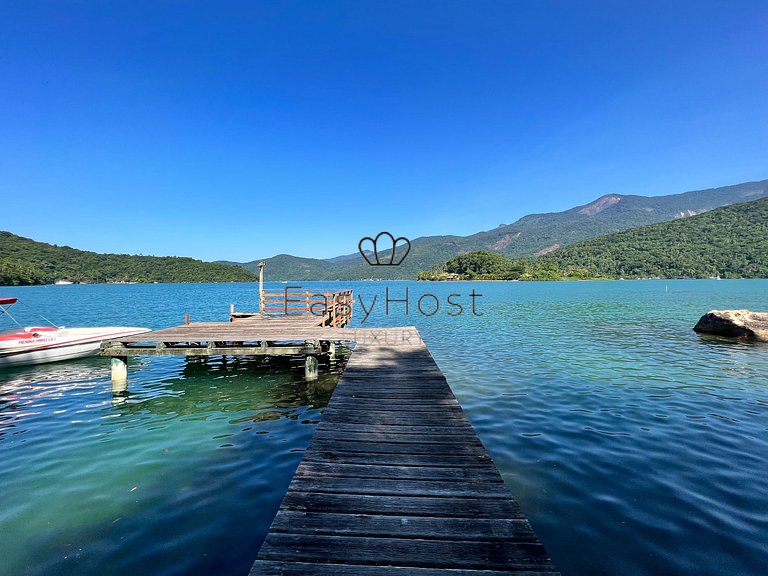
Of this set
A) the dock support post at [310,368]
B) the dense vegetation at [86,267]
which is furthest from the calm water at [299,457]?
the dense vegetation at [86,267]

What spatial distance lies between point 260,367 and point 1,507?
387 inches

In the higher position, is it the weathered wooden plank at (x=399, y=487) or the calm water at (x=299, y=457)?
the weathered wooden plank at (x=399, y=487)

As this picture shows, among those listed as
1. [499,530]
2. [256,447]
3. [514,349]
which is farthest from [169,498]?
[514,349]

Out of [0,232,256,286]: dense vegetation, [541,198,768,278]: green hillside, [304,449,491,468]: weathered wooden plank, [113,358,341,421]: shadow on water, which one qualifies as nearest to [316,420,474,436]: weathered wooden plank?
[304,449,491,468]: weathered wooden plank

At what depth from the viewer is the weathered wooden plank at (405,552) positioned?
3.04 metres

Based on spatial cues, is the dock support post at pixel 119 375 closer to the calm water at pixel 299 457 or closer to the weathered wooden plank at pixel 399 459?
the calm water at pixel 299 457

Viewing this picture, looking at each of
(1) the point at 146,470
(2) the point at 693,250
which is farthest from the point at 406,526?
(2) the point at 693,250

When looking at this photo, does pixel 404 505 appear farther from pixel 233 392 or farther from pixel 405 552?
pixel 233 392

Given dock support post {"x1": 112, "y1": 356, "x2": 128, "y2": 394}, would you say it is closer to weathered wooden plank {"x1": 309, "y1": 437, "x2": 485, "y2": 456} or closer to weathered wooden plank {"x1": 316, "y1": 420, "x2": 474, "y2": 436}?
weathered wooden plank {"x1": 316, "y1": 420, "x2": 474, "y2": 436}

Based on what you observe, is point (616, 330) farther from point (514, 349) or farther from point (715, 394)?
point (715, 394)

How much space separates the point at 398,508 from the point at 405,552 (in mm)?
713

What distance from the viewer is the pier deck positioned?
3045 millimetres

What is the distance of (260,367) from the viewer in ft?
50.5

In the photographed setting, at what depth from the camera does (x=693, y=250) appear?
137 meters
